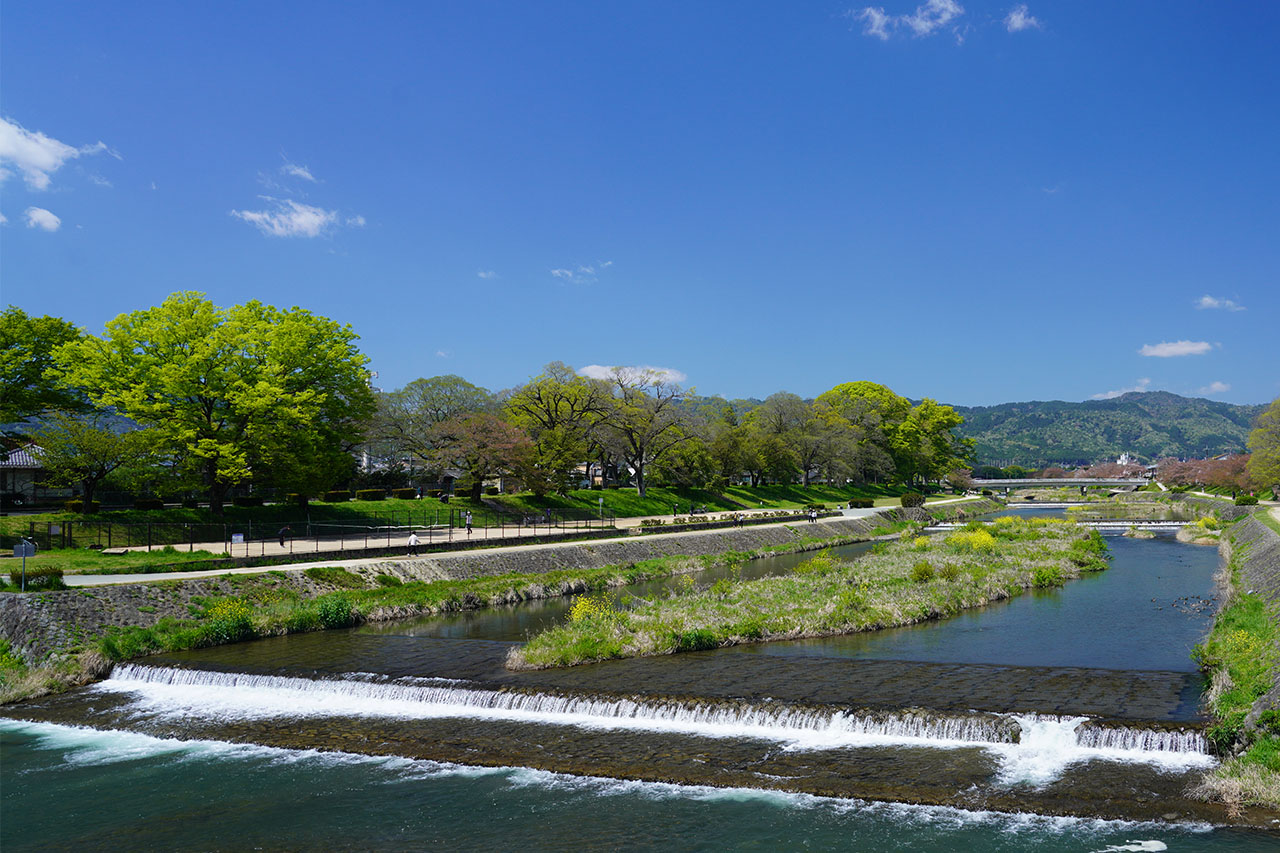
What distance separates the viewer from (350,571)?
3453 cm

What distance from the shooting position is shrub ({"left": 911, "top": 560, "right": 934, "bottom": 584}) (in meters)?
34.5

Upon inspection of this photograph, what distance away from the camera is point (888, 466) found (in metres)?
106

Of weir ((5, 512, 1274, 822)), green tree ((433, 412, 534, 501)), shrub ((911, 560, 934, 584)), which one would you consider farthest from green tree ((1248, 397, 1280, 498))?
green tree ((433, 412, 534, 501))

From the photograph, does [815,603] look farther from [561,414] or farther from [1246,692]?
[561,414]

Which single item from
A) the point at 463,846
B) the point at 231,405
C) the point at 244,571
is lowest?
the point at 463,846

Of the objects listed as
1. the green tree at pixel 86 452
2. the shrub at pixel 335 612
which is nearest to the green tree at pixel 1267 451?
the shrub at pixel 335 612

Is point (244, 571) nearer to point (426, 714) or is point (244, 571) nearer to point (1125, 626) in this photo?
point (426, 714)

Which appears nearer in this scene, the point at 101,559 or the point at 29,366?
the point at 101,559

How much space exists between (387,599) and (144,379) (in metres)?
24.5

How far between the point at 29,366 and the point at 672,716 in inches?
1910

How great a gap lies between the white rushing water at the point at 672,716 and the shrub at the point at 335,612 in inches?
255

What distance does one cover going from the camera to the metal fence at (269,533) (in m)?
37.7

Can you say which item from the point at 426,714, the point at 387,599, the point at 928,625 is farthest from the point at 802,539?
the point at 426,714

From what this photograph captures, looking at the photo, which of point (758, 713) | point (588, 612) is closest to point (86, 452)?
point (588, 612)
